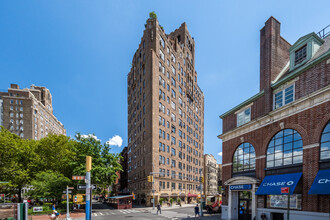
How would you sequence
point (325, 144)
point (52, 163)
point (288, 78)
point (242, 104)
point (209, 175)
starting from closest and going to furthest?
1. point (325, 144)
2. point (288, 78)
3. point (242, 104)
4. point (52, 163)
5. point (209, 175)

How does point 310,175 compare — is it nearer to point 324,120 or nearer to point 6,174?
point 324,120

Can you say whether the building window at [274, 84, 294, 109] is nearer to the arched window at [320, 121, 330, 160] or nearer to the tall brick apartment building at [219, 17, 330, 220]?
the tall brick apartment building at [219, 17, 330, 220]

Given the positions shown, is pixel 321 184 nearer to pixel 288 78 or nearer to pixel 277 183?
pixel 277 183

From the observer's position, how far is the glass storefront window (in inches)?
638

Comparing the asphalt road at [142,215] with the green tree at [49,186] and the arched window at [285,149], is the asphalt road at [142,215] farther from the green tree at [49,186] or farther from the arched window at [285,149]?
the arched window at [285,149]

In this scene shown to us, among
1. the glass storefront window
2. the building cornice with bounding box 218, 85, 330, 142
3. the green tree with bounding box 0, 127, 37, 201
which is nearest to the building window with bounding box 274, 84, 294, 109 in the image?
the building cornice with bounding box 218, 85, 330, 142

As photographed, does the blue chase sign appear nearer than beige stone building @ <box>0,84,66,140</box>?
Yes

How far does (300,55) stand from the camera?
770 inches

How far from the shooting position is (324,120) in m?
15.0

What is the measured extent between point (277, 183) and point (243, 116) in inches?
335

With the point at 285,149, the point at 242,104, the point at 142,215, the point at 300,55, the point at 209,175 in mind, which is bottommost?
the point at 209,175

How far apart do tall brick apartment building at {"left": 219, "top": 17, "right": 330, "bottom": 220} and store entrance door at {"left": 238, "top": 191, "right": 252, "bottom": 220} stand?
37mm

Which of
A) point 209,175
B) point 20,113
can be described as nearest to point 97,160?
point 209,175

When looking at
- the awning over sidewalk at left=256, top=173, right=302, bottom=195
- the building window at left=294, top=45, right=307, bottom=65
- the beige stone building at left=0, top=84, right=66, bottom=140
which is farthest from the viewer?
the beige stone building at left=0, top=84, right=66, bottom=140
